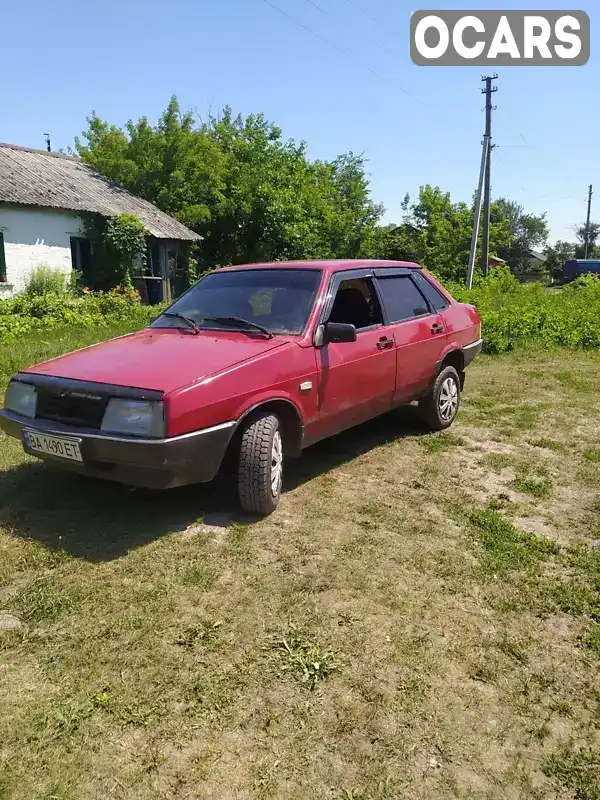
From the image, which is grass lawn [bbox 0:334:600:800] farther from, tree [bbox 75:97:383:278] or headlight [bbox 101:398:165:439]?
tree [bbox 75:97:383:278]

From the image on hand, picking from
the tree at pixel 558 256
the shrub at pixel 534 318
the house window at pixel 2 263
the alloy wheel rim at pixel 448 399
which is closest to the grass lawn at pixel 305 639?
the alloy wheel rim at pixel 448 399

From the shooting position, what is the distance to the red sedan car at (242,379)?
353 cm

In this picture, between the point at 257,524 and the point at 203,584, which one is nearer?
the point at 203,584

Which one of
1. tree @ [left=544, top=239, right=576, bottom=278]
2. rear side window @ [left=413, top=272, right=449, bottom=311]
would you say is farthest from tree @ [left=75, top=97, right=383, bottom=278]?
tree @ [left=544, top=239, right=576, bottom=278]

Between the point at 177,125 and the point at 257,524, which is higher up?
the point at 177,125

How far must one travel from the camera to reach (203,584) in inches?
127

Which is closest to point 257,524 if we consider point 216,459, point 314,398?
point 216,459

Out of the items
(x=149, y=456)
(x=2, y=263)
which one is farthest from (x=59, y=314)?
(x=149, y=456)

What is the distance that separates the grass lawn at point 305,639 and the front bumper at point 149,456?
0.40 metres

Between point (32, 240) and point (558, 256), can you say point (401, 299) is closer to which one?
point (32, 240)

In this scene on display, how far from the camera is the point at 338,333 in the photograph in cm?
441

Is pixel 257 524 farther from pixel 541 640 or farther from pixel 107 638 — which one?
pixel 541 640

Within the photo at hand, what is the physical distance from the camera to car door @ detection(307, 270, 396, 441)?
453 centimetres

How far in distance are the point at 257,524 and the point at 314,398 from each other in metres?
1.00
